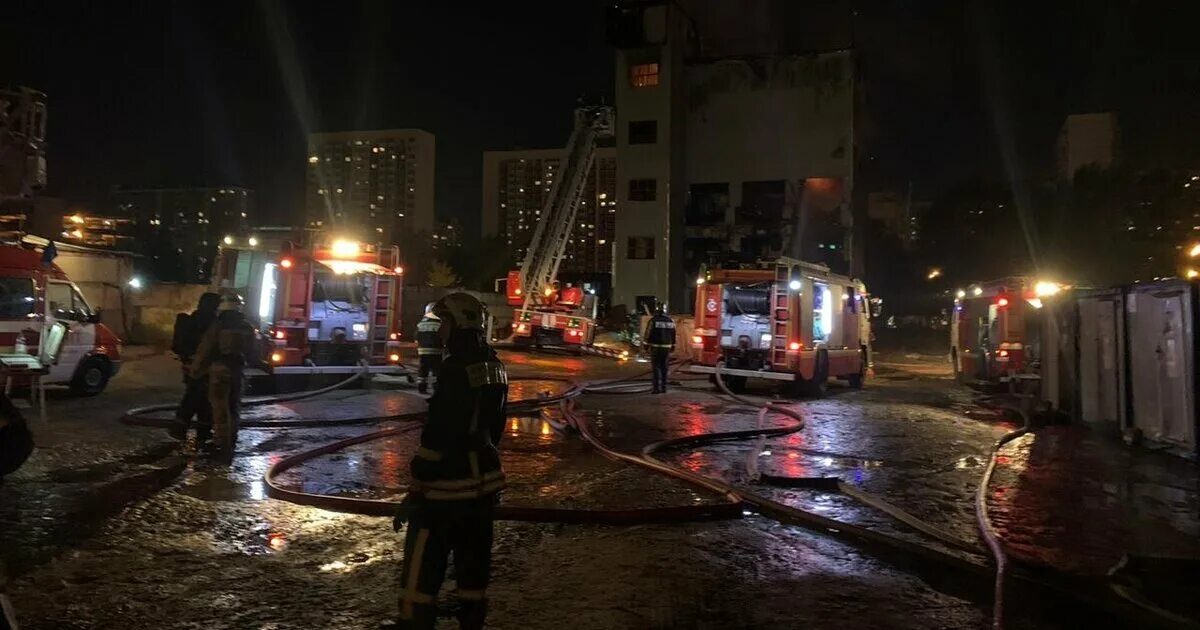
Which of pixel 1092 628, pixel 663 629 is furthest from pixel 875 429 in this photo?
pixel 663 629

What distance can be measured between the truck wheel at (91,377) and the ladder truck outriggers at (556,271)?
13428mm

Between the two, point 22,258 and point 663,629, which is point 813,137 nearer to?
point 22,258

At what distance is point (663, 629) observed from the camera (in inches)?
147

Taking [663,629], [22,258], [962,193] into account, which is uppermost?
[962,193]

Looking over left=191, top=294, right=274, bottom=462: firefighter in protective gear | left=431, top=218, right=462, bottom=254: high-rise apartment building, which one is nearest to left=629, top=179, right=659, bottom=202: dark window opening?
left=191, top=294, right=274, bottom=462: firefighter in protective gear

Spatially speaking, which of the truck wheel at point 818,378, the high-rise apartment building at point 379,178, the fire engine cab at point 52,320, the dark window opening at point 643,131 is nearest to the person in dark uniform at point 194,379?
the fire engine cab at point 52,320

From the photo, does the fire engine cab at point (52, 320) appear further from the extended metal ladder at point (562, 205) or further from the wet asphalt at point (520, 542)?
the extended metal ladder at point (562, 205)

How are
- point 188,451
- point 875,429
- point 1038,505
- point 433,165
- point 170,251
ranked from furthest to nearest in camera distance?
point 433,165 < point 170,251 < point 875,429 < point 188,451 < point 1038,505

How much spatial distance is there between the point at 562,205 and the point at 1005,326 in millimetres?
16462

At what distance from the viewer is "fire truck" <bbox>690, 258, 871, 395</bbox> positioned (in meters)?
13.7

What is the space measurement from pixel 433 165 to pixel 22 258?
78034 mm

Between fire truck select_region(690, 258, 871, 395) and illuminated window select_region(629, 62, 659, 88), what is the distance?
1052 inches

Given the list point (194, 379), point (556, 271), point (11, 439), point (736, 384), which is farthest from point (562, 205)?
point (11, 439)

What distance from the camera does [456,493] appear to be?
10.3 ft
